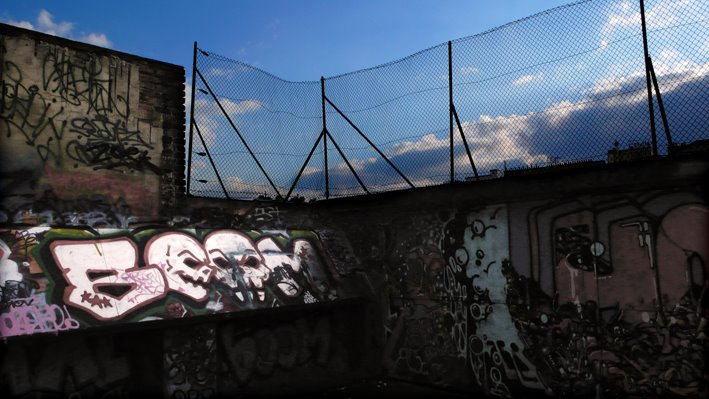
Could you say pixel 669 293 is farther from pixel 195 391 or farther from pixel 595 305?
pixel 195 391

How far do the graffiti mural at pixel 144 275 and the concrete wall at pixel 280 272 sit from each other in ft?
0.07

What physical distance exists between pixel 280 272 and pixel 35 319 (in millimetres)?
3604

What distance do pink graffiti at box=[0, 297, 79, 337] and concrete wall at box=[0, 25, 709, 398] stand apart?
0.02 m

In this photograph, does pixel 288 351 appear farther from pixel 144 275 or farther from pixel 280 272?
pixel 144 275

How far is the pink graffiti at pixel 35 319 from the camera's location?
215 inches

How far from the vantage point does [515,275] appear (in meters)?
7.34

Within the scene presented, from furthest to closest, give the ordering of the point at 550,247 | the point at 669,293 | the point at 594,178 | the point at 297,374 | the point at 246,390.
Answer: the point at 297,374 < the point at 246,390 < the point at 550,247 < the point at 594,178 < the point at 669,293

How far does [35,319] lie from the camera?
5.62 meters

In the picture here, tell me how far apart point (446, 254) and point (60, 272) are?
567cm

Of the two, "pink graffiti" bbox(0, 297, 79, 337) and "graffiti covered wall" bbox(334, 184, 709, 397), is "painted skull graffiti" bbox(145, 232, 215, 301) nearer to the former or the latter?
"pink graffiti" bbox(0, 297, 79, 337)

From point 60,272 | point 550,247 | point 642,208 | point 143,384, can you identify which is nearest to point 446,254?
point 550,247

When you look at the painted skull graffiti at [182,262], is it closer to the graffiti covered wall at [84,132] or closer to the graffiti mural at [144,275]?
the graffiti mural at [144,275]

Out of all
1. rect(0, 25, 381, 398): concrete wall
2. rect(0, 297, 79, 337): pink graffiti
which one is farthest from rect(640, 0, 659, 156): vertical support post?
rect(0, 297, 79, 337): pink graffiti

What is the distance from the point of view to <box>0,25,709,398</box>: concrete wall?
5910 millimetres
